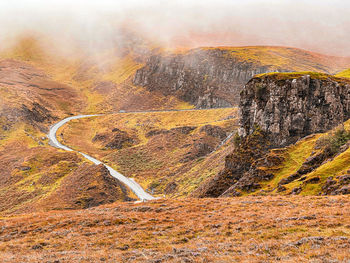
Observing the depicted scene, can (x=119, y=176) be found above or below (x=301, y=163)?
below

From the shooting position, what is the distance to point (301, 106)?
56.6 m

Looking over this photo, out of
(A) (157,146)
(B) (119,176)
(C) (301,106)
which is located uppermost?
(C) (301,106)

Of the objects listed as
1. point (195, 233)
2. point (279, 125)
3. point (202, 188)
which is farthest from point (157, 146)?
point (195, 233)

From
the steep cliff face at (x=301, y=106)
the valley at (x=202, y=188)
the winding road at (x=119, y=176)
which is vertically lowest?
the winding road at (x=119, y=176)

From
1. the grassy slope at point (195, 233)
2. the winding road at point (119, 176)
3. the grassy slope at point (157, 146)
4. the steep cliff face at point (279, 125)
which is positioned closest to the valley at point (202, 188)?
the grassy slope at point (195, 233)

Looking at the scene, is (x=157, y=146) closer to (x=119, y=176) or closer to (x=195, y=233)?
(x=119, y=176)

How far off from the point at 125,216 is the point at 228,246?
47.6 feet

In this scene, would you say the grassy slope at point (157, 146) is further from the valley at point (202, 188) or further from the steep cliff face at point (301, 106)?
the steep cliff face at point (301, 106)

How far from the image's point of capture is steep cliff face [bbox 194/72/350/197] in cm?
4469

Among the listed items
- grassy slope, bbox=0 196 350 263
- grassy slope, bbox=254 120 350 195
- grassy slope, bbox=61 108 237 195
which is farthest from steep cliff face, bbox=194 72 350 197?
grassy slope, bbox=61 108 237 195

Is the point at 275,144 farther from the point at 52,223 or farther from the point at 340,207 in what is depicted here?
the point at 52,223

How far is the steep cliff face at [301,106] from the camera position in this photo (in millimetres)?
55812

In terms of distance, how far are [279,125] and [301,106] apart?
5.68 meters

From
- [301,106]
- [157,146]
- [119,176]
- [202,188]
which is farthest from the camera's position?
[157,146]
